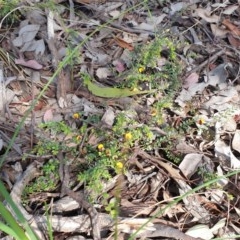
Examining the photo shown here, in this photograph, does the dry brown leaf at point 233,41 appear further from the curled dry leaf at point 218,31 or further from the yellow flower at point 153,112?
the yellow flower at point 153,112

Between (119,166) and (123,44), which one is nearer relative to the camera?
(119,166)

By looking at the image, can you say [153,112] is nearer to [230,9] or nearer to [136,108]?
[136,108]

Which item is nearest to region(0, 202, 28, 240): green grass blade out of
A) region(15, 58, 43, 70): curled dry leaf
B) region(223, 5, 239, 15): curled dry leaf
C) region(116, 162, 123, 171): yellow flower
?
region(116, 162, 123, 171): yellow flower

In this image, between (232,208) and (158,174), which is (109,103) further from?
(232,208)

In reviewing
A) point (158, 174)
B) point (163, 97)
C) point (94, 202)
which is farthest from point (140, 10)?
point (94, 202)

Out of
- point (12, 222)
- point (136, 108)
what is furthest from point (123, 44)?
point (12, 222)

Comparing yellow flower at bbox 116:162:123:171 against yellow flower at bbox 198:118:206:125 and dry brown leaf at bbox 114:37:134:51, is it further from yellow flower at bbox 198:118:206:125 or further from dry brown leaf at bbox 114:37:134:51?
dry brown leaf at bbox 114:37:134:51

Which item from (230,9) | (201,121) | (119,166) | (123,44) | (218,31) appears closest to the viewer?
(119,166)

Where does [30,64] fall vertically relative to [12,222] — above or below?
below
